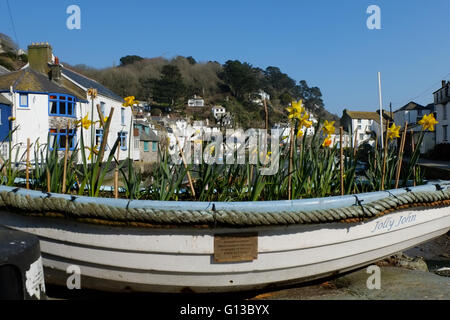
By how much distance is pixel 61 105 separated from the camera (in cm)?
1952

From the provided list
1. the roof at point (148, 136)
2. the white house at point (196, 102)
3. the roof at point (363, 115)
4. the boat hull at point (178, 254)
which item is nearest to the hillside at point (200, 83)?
the white house at point (196, 102)

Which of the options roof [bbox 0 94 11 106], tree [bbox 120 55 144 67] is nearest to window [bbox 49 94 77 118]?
roof [bbox 0 94 11 106]

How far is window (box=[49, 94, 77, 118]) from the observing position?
18.9m

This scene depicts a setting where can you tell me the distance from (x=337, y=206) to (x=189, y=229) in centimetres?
96

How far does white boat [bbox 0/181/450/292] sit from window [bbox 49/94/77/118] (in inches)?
755

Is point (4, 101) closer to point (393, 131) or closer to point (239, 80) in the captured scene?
point (393, 131)

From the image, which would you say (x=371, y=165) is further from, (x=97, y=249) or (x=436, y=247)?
(x=436, y=247)

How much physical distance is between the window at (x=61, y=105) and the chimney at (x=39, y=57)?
115 inches

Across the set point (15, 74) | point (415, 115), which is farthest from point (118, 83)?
point (415, 115)

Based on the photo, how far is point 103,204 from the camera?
1.85m

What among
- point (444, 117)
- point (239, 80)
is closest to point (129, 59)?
point (239, 80)

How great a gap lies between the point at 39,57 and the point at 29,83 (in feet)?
10.7

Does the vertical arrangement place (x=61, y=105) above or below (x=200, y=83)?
below

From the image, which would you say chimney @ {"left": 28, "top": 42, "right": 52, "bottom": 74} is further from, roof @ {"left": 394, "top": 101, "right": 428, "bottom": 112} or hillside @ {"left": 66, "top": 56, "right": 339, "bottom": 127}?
roof @ {"left": 394, "top": 101, "right": 428, "bottom": 112}
